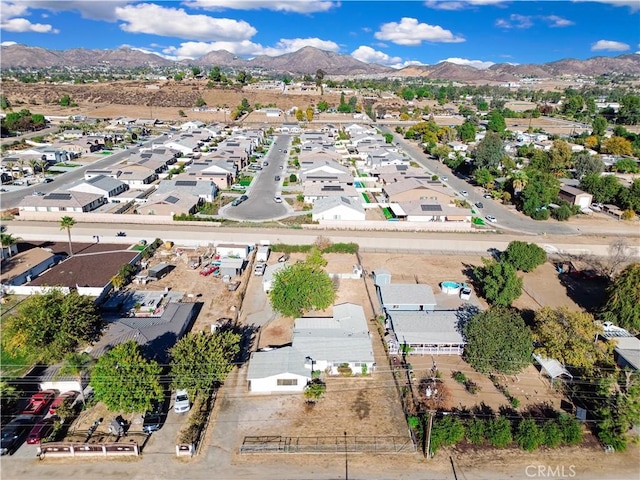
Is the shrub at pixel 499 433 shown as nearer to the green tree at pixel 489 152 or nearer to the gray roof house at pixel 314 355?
the gray roof house at pixel 314 355

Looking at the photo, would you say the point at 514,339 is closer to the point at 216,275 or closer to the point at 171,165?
the point at 216,275

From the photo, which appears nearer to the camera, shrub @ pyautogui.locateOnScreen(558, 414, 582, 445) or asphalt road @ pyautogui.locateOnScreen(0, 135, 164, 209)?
shrub @ pyautogui.locateOnScreen(558, 414, 582, 445)

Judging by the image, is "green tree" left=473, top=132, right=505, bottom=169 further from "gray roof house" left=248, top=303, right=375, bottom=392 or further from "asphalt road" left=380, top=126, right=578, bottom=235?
"gray roof house" left=248, top=303, right=375, bottom=392

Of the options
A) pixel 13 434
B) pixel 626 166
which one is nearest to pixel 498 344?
pixel 13 434

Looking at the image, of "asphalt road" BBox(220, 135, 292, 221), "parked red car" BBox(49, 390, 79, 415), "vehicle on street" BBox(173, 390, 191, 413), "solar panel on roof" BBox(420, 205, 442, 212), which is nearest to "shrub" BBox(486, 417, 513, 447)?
"vehicle on street" BBox(173, 390, 191, 413)

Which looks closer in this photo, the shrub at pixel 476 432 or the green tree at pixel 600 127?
the shrub at pixel 476 432

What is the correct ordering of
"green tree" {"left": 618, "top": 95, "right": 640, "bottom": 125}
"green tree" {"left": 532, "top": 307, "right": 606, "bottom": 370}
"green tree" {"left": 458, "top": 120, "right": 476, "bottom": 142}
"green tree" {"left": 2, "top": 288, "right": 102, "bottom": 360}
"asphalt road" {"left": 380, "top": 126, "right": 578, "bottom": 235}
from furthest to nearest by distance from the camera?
"green tree" {"left": 618, "top": 95, "right": 640, "bottom": 125} → "green tree" {"left": 458, "top": 120, "right": 476, "bottom": 142} → "asphalt road" {"left": 380, "top": 126, "right": 578, "bottom": 235} → "green tree" {"left": 532, "top": 307, "right": 606, "bottom": 370} → "green tree" {"left": 2, "top": 288, "right": 102, "bottom": 360}

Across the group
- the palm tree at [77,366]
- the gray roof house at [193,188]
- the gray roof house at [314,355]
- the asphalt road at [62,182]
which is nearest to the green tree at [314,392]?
the gray roof house at [314,355]
